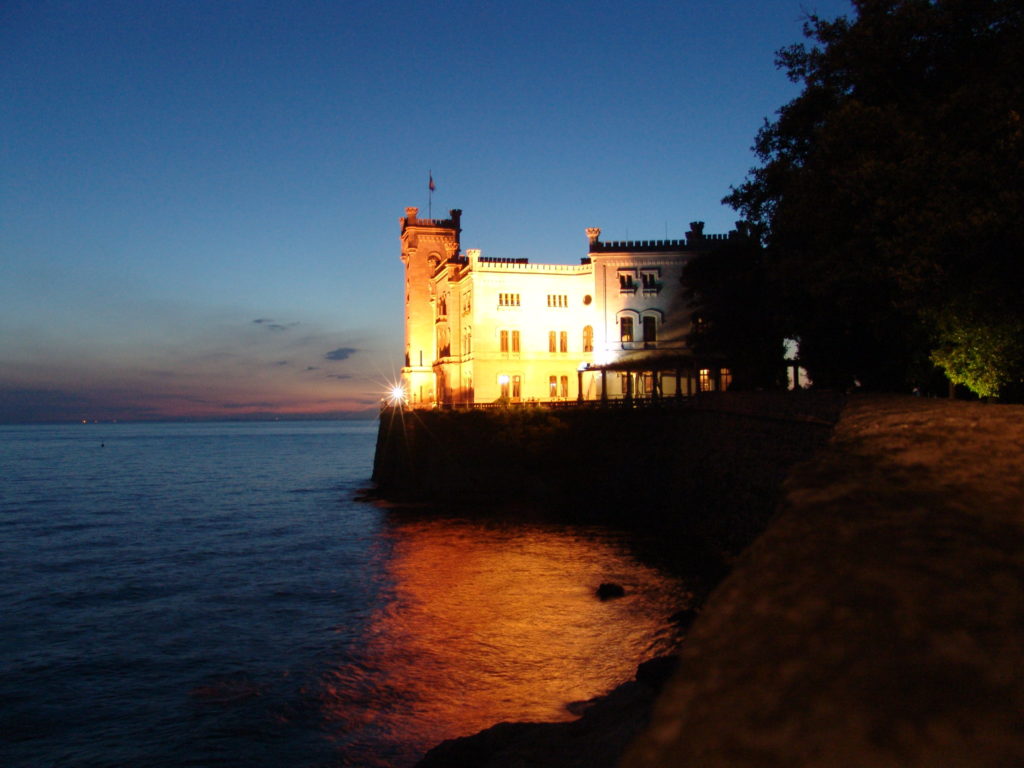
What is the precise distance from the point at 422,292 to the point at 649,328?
1018 inches

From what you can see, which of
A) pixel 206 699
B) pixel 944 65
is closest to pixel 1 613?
pixel 206 699

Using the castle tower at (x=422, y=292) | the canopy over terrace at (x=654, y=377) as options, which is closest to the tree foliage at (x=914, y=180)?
the canopy over terrace at (x=654, y=377)

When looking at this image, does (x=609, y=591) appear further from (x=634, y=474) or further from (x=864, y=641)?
(x=864, y=641)

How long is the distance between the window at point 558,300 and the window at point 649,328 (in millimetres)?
6145

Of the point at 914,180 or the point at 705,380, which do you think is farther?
the point at 705,380

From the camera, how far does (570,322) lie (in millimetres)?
53844

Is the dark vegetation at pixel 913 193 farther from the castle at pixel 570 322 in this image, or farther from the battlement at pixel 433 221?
the battlement at pixel 433 221

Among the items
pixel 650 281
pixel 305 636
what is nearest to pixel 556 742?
pixel 305 636

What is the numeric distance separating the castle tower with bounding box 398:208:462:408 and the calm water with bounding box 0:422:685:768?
26.9 metres

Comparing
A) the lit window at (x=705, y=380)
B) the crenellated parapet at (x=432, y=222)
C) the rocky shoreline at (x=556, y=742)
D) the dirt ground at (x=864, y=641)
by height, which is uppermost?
the crenellated parapet at (x=432, y=222)

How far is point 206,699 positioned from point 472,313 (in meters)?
38.7

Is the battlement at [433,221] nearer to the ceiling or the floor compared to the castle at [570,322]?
nearer to the ceiling

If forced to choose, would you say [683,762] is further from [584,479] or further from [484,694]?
[584,479]

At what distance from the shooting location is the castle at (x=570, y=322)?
51.3 m
